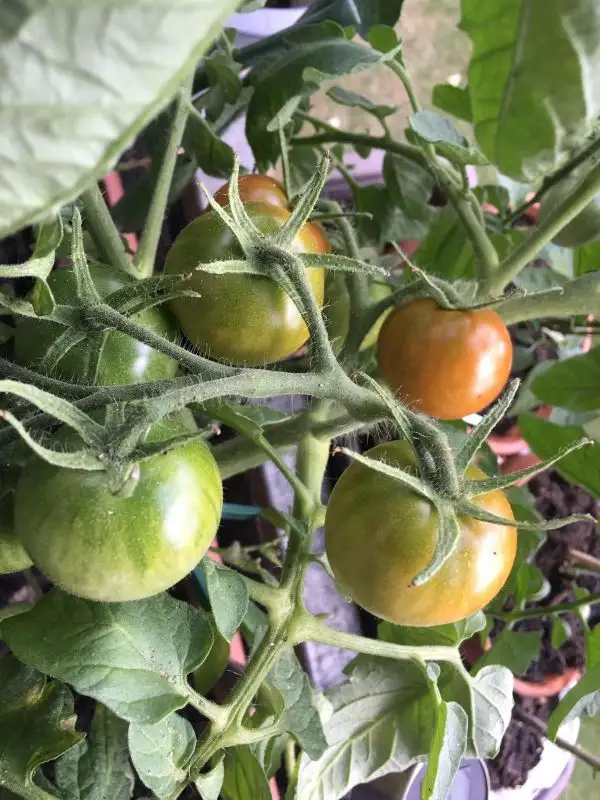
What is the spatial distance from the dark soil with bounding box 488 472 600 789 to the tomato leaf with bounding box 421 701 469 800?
507mm

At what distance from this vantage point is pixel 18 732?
45 cm

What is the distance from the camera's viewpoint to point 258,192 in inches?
19.2

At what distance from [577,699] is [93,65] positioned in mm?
539

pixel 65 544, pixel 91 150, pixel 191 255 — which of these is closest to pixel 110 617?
pixel 65 544

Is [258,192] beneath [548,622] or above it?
above

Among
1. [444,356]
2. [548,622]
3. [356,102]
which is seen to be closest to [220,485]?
[444,356]

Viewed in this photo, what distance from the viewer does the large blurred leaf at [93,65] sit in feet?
0.44

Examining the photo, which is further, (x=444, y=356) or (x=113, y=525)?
(x=444, y=356)

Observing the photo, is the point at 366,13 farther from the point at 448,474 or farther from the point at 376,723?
the point at 376,723

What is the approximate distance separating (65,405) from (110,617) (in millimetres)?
182

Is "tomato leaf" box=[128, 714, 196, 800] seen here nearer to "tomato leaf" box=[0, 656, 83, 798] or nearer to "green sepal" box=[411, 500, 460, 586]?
"tomato leaf" box=[0, 656, 83, 798]

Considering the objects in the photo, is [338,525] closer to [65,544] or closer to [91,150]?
[65,544]

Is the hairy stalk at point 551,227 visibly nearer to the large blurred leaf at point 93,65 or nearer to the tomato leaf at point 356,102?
the tomato leaf at point 356,102

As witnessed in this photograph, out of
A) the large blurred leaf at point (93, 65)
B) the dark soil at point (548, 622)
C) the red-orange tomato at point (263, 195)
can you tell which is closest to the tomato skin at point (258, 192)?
the red-orange tomato at point (263, 195)
